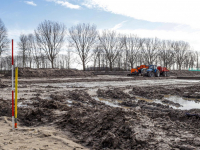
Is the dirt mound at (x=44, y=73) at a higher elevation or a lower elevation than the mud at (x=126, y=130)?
higher

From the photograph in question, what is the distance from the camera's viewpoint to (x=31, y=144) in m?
4.19

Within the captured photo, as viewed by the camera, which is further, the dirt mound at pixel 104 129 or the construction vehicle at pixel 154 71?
the construction vehicle at pixel 154 71

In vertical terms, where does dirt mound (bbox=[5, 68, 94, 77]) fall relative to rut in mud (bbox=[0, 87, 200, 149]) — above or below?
above

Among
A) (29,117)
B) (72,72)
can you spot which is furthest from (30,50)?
(29,117)

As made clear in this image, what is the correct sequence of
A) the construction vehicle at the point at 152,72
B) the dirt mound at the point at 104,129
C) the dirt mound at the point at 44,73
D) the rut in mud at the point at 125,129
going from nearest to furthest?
the rut in mud at the point at 125,129 → the dirt mound at the point at 104,129 → the dirt mound at the point at 44,73 → the construction vehicle at the point at 152,72

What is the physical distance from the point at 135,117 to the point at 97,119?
1.12 metres

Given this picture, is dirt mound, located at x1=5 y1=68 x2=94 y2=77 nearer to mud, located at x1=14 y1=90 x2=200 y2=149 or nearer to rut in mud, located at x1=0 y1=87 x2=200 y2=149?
rut in mud, located at x1=0 y1=87 x2=200 y2=149

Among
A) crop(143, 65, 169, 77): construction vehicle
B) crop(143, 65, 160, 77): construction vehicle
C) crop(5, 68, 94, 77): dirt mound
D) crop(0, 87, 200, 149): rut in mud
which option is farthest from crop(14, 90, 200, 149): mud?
crop(5, 68, 94, 77): dirt mound

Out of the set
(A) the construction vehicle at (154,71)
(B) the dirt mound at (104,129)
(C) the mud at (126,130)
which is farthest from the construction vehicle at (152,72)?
(B) the dirt mound at (104,129)

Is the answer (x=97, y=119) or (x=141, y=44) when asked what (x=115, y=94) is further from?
(x=141, y=44)

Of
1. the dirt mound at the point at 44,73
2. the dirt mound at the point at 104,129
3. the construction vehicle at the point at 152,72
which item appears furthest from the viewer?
the construction vehicle at the point at 152,72

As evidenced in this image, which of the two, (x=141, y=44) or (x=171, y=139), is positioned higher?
(x=141, y=44)

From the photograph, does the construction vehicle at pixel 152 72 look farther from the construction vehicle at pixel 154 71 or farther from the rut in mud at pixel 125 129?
the rut in mud at pixel 125 129

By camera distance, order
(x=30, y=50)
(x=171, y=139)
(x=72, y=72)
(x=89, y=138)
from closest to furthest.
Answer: (x=171, y=139) < (x=89, y=138) < (x=72, y=72) < (x=30, y=50)
